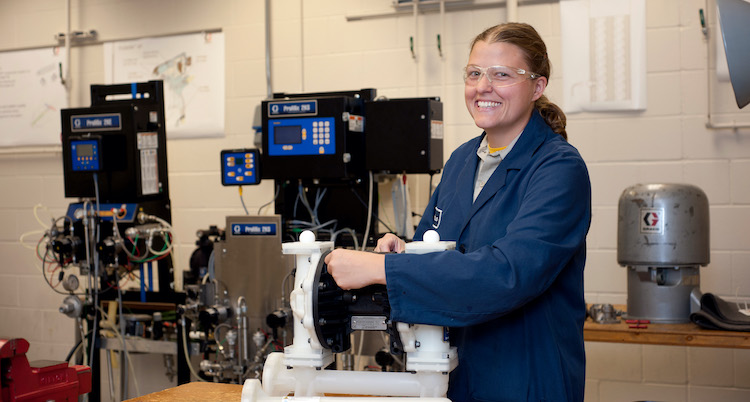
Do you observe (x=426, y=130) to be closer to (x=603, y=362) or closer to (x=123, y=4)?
(x=603, y=362)

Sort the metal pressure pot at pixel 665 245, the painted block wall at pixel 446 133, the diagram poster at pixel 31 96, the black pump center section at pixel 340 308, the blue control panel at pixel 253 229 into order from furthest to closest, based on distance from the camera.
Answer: the diagram poster at pixel 31 96 → the painted block wall at pixel 446 133 → the blue control panel at pixel 253 229 → the metal pressure pot at pixel 665 245 → the black pump center section at pixel 340 308

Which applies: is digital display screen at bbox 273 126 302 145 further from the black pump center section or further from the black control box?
the black pump center section

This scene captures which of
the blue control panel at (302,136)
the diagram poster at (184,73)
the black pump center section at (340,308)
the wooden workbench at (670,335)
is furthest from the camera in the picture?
the diagram poster at (184,73)

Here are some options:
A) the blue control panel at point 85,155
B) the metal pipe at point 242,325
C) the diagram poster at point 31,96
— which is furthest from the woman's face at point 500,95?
the diagram poster at point 31,96

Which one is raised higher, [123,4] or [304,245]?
[123,4]

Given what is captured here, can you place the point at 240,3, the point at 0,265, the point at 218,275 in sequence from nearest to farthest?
the point at 218,275
the point at 240,3
the point at 0,265

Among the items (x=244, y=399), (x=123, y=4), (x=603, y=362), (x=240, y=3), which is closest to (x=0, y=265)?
(x=123, y=4)

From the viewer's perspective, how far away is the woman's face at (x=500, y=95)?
5.19 feet

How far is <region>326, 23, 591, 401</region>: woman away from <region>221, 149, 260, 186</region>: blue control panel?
4.85 ft

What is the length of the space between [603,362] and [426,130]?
1.43 metres

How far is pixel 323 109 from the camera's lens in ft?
9.73

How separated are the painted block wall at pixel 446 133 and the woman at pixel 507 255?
75.7 inches

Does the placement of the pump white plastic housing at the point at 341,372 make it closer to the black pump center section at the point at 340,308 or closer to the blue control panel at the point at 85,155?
the black pump center section at the point at 340,308

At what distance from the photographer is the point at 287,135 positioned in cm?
304
